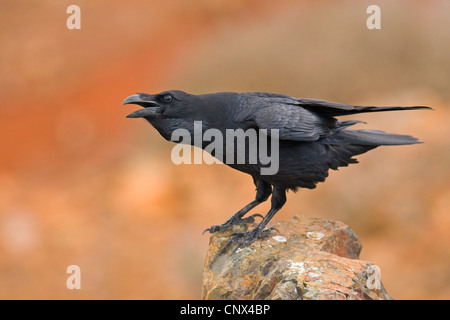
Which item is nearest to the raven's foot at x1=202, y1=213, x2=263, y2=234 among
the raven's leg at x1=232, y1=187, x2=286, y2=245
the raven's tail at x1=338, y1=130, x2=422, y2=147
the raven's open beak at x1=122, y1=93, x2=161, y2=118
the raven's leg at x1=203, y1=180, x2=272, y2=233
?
the raven's leg at x1=203, y1=180, x2=272, y2=233

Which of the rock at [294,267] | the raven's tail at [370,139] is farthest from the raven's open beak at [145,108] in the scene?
the raven's tail at [370,139]

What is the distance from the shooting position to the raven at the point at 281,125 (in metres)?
5.86

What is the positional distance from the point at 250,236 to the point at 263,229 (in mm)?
216

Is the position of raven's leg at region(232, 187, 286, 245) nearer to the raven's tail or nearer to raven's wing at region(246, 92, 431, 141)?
raven's wing at region(246, 92, 431, 141)

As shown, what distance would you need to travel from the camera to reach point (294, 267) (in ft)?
17.0

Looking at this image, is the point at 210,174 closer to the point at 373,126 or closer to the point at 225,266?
the point at 373,126

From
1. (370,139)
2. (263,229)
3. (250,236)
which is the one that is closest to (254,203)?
(263,229)

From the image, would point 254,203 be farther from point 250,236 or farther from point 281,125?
point 281,125

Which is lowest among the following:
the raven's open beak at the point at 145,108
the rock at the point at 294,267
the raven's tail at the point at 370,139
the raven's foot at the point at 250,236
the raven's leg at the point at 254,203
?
the rock at the point at 294,267

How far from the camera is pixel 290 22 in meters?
17.3

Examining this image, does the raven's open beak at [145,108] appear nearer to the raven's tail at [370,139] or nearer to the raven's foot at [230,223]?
the raven's foot at [230,223]

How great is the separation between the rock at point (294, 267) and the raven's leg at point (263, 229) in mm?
73

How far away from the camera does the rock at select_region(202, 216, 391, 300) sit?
4.87m

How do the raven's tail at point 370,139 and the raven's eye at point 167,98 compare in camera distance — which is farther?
the raven's tail at point 370,139
